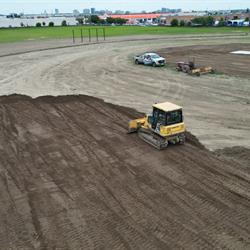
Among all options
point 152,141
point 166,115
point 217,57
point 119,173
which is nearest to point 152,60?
point 217,57

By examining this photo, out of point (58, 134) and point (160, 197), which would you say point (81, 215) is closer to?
point (160, 197)

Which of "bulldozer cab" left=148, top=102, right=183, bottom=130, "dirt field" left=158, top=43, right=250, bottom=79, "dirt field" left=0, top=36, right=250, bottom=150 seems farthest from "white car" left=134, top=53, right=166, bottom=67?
"bulldozer cab" left=148, top=102, right=183, bottom=130

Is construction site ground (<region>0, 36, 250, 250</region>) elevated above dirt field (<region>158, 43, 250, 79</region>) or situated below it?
below

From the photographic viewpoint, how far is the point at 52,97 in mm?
28000

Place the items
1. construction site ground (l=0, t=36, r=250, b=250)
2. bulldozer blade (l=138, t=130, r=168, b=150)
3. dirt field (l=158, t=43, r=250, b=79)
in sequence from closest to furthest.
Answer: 1. construction site ground (l=0, t=36, r=250, b=250)
2. bulldozer blade (l=138, t=130, r=168, b=150)
3. dirt field (l=158, t=43, r=250, b=79)

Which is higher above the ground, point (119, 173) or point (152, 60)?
point (152, 60)

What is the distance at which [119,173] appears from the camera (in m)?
15.1

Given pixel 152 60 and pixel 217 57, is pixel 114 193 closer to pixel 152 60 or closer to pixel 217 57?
pixel 152 60

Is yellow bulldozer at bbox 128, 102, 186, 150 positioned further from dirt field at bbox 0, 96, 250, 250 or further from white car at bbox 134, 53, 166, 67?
white car at bbox 134, 53, 166, 67

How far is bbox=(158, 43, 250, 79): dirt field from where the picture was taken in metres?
38.2

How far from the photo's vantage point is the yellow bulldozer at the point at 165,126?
55.2 ft

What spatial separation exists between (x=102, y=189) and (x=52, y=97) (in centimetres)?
1597

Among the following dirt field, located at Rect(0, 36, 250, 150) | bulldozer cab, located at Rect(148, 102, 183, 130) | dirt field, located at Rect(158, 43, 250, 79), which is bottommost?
dirt field, located at Rect(0, 36, 250, 150)

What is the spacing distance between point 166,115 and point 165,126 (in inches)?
22.8
